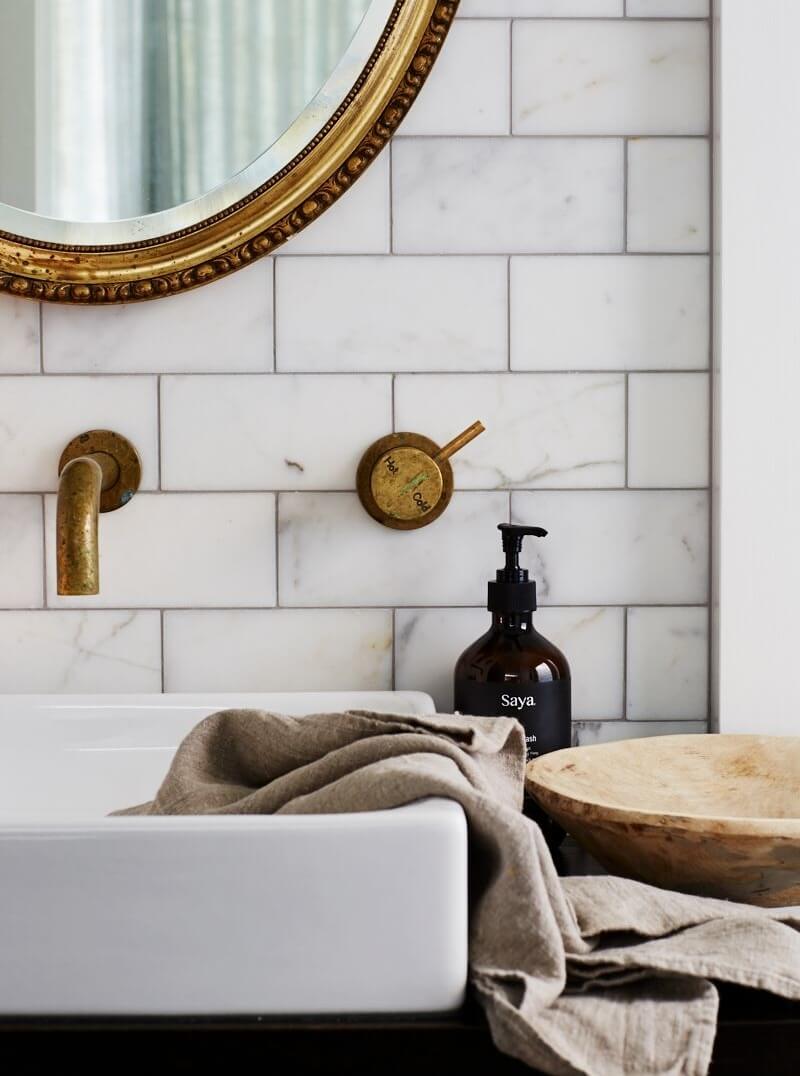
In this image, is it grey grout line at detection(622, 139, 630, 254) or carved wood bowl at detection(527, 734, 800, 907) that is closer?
carved wood bowl at detection(527, 734, 800, 907)

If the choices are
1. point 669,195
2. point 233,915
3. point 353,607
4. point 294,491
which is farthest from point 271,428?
point 233,915

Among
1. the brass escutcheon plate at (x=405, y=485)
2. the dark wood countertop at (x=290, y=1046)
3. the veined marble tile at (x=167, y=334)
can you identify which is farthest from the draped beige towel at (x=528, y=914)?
the veined marble tile at (x=167, y=334)

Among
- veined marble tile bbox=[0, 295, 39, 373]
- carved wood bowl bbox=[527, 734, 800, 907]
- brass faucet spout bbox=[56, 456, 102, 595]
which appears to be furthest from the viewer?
veined marble tile bbox=[0, 295, 39, 373]

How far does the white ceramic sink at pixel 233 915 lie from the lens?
1.60ft

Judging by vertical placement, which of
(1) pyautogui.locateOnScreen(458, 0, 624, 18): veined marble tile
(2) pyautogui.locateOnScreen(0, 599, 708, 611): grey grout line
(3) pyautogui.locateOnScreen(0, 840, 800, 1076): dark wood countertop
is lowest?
(3) pyautogui.locateOnScreen(0, 840, 800, 1076): dark wood countertop

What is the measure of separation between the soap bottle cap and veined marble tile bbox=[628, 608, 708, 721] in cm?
16

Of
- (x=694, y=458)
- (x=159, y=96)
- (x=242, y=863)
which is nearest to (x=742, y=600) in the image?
(x=694, y=458)

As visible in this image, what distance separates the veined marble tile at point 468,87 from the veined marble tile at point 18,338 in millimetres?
374

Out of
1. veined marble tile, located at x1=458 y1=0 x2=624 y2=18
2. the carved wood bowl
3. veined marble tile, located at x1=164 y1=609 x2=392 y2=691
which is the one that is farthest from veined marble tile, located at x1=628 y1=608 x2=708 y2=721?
veined marble tile, located at x1=458 y1=0 x2=624 y2=18

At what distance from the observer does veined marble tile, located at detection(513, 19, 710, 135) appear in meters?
0.92

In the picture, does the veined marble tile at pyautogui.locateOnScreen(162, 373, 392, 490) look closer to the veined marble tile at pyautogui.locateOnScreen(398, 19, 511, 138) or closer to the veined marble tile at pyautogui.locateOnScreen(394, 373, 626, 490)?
the veined marble tile at pyautogui.locateOnScreen(394, 373, 626, 490)

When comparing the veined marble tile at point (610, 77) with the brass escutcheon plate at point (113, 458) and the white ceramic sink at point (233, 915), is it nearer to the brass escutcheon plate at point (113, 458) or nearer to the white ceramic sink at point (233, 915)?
the brass escutcheon plate at point (113, 458)

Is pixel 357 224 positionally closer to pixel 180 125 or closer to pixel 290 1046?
pixel 180 125

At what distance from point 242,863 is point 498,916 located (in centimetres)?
13
